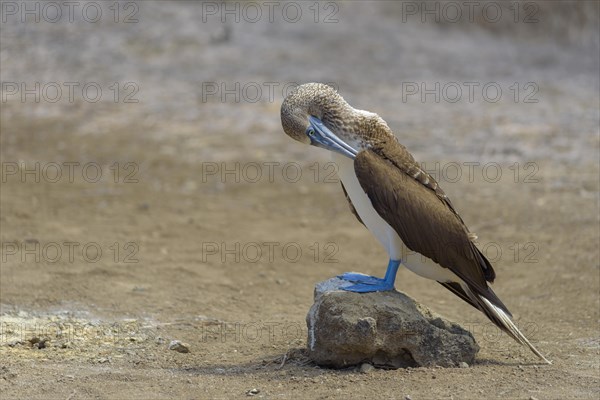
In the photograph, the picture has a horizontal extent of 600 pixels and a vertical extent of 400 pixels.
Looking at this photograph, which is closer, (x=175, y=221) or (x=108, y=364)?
(x=108, y=364)

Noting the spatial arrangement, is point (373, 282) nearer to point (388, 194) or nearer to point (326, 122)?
point (388, 194)

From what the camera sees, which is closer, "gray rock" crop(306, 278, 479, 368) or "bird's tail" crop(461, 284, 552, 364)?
"gray rock" crop(306, 278, 479, 368)

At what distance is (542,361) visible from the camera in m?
7.85

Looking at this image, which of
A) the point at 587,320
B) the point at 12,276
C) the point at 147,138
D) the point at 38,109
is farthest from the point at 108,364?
the point at 38,109

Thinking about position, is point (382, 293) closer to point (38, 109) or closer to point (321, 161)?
point (321, 161)

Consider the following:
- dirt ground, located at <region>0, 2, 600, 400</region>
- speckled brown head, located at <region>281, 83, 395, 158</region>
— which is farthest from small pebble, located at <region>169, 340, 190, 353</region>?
speckled brown head, located at <region>281, 83, 395, 158</region>

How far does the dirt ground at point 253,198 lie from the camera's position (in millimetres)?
7844

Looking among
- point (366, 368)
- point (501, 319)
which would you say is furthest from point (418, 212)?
point (366, 368)

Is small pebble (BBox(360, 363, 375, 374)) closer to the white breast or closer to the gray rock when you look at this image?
the gray rock

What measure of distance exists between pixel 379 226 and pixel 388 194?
359 mm

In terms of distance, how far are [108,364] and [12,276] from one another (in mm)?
2854

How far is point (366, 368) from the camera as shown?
24.6 ft

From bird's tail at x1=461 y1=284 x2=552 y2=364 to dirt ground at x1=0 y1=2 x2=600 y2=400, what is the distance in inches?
8.1

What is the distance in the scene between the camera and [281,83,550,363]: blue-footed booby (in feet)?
24.6
